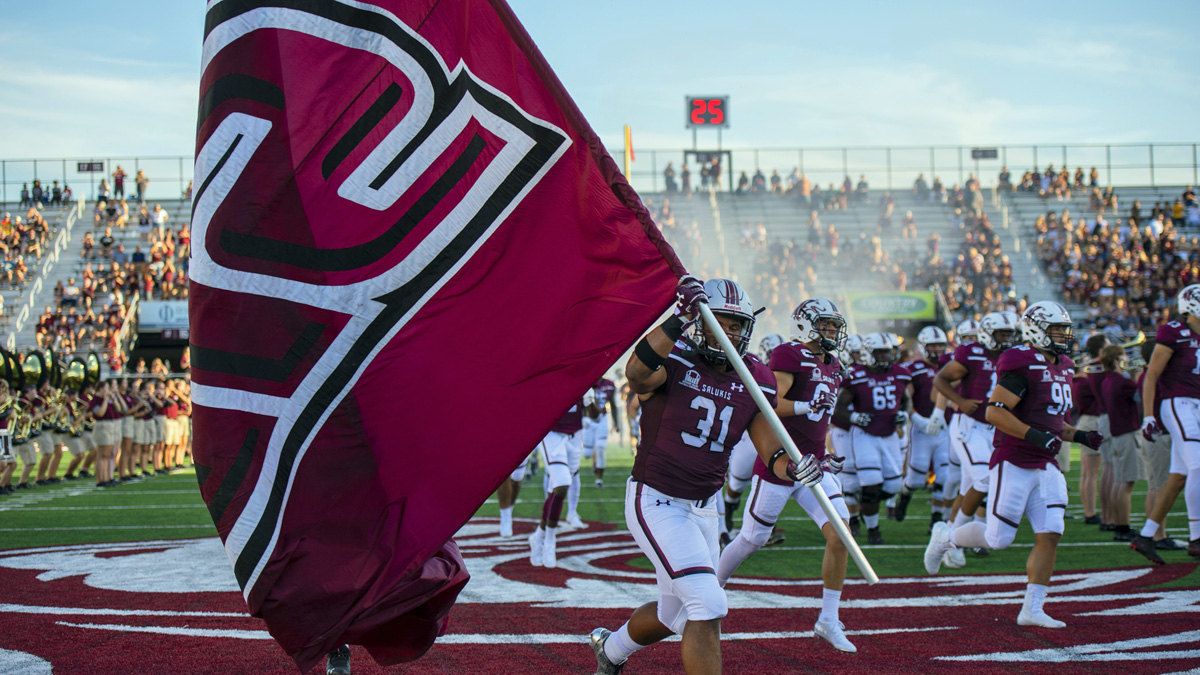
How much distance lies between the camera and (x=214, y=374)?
4297 millimetres

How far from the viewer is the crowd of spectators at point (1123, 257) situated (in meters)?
27.2

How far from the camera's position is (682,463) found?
16.9ft

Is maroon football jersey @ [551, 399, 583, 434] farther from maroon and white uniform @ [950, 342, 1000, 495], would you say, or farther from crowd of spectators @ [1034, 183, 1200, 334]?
crowd of spectators @ [1034, 183, 1200, 334]

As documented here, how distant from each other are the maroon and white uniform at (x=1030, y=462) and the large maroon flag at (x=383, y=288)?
3.79 m

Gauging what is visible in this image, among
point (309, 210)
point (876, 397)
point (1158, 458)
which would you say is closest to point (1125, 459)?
point (1158, 458)

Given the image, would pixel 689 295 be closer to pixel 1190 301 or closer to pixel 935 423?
pixel 1190 301

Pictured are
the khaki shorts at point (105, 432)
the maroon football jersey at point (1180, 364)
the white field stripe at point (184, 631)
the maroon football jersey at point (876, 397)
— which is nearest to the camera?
the white field stripe at point (184, 631)

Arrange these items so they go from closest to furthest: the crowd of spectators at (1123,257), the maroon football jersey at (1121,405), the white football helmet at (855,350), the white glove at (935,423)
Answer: the maroon football jersey at (1121,405) < the white glove at (935,423) < the white football helmet at (855,350) < the crowd of spectators at (1123,257)

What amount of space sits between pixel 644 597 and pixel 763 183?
34489 millimetres

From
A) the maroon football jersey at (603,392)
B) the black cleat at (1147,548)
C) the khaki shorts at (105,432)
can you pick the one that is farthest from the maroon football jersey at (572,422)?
the khaki shorts at (105,432)

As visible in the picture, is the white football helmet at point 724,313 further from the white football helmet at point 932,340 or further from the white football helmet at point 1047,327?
the white football helmet at point 932,340

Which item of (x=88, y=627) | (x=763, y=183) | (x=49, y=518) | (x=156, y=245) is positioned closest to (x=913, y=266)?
(x=763, y=183)

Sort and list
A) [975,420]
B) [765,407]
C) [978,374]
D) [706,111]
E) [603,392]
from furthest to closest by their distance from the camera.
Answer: [706,111] < [603,392] < [978,374] < [975,420] < [765,407]

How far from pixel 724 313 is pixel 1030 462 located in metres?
3.08
